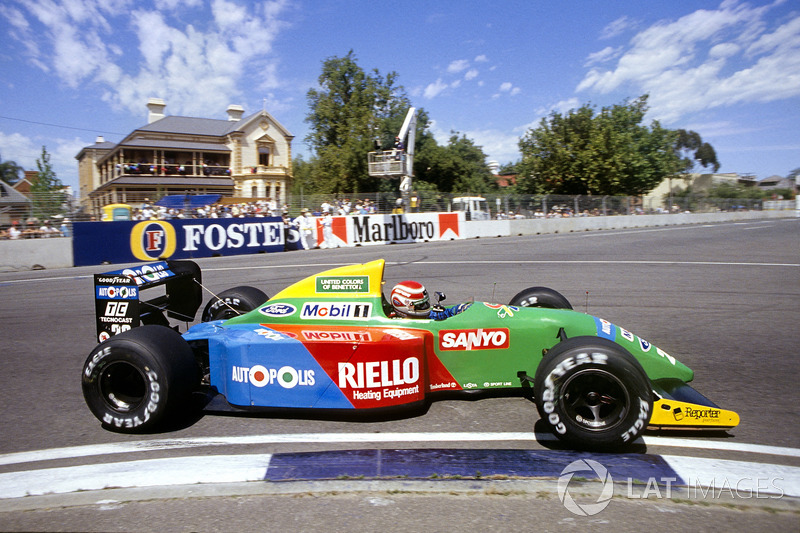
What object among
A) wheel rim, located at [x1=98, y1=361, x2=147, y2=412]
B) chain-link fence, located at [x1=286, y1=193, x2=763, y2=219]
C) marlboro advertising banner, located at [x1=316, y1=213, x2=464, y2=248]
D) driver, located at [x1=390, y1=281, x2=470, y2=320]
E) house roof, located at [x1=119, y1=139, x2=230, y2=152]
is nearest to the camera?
wheel rim, located at [x1=98, y1=361, x2=147, y2=412]

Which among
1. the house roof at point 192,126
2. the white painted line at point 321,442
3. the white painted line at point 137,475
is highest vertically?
the house roof at point 192,126

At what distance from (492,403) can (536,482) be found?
1.46 metres

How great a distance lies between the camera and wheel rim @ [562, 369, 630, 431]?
358cm

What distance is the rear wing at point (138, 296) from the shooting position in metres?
4.75

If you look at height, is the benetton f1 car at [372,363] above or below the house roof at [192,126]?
below

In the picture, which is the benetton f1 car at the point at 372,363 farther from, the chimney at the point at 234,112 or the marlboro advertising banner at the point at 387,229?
the chimney at the point at 234,112

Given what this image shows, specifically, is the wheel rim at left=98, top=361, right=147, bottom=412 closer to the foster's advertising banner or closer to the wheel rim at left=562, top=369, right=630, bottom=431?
the wheel rim at left=562, top=369, right=630, bottom=431

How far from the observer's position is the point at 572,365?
3.59 m

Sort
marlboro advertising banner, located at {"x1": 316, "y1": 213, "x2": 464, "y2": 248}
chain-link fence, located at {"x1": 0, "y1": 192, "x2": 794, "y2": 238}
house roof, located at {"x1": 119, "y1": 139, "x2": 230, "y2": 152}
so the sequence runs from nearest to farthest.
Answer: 1. chain-link fence, located at {"x1": 0, "y1": 192, "x2": 794, "y2": 238}
2. marlboro advertising banner, located at {"x1": 316, "y1": 213, "x2": 464, "y2": 248}
3. house roof, located at {"x1": 119, "y1": 139, "x2": 230, "y2": 152}

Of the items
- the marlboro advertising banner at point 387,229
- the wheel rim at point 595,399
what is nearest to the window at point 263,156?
the marlboro advertising banner at point 387,229

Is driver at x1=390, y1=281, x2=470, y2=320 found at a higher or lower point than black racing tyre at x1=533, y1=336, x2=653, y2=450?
higher

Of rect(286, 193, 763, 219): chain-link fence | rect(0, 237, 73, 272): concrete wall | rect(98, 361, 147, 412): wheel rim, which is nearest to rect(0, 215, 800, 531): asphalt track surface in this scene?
rect(98, 361, 147, 412): wheel rim

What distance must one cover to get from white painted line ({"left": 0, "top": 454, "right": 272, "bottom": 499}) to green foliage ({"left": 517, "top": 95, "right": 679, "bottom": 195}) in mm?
47339

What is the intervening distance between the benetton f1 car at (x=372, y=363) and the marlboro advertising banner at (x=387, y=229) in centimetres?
1700
